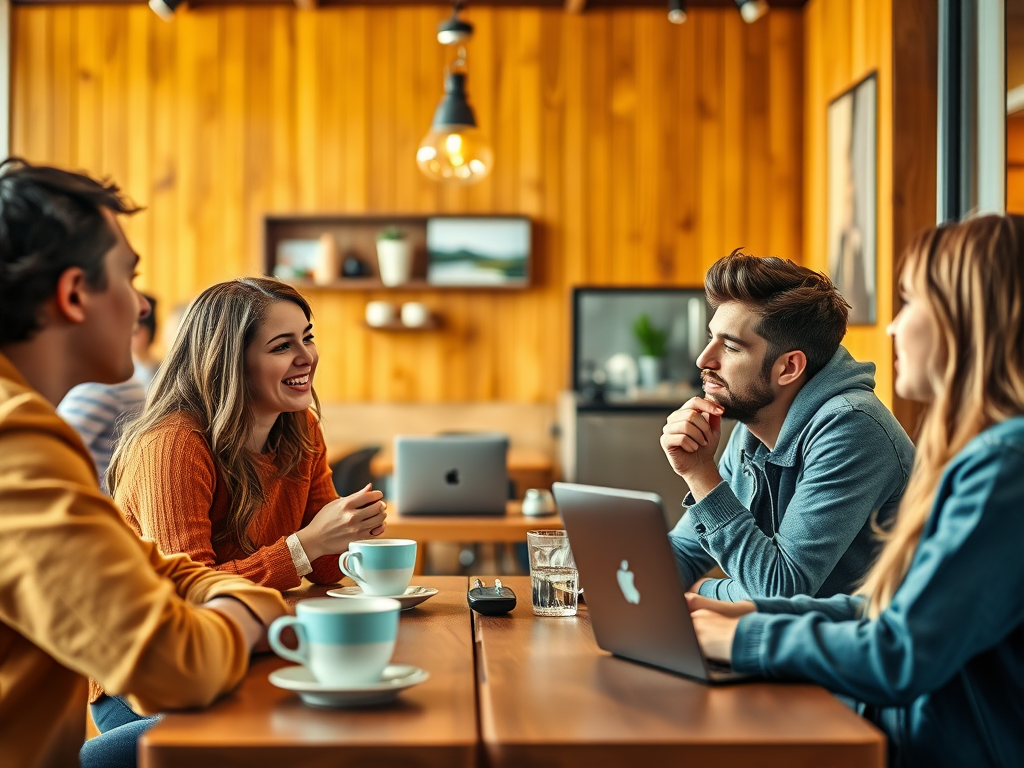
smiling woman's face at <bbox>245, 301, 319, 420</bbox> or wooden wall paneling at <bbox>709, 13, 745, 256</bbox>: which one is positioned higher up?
wooden wall paneling at <bbox>709, 13, 745, 256</bbox>

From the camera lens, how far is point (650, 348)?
5773 millimetres

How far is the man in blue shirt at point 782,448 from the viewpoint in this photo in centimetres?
176

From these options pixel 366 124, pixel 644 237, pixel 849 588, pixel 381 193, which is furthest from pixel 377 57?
pixel 849 588

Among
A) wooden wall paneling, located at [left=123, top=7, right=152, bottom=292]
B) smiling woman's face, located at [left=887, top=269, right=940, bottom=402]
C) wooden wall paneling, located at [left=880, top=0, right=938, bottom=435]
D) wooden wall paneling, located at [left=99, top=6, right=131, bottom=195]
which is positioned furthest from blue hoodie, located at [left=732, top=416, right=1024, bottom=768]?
wooden wall paneling, located at [left=99, top=6, right=131, bottom=195]

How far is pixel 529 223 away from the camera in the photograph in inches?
227

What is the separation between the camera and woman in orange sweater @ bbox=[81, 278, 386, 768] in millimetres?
1870

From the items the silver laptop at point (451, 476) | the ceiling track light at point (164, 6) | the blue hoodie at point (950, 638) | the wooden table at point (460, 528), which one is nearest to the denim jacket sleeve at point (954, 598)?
the blue hoodie at point (950, 638)

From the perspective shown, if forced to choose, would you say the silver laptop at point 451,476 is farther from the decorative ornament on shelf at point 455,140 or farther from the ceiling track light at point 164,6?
the ceiling track light at point 164,6

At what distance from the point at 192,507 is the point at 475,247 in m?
4.05

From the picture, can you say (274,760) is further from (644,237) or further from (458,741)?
(644,237)

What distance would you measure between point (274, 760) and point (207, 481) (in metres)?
0.96

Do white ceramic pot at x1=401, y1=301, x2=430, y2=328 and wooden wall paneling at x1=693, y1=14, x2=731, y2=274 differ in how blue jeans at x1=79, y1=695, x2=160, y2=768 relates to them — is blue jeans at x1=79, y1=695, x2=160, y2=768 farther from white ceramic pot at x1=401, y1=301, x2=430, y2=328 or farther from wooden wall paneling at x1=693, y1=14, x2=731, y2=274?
wooden wall paneling at x1=693, y1=14, x2=731, y2=274

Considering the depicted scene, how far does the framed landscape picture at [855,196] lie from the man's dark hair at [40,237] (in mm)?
3814

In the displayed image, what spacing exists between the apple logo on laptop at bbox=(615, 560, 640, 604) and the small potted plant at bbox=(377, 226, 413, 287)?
445cm
